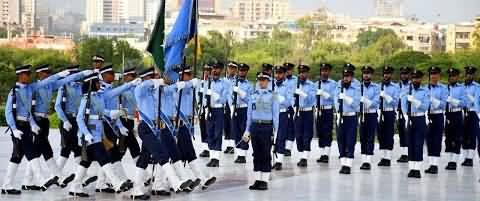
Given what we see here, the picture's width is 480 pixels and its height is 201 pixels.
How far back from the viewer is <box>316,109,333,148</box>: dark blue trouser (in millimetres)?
18328

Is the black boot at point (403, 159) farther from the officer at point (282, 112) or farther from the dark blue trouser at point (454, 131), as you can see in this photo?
the officer at point (282, 112)

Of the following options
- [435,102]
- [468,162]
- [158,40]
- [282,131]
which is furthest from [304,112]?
[158,40]

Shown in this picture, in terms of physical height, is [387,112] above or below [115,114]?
below

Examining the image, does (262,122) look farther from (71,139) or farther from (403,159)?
(403,159)

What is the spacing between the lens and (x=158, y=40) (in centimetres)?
1466

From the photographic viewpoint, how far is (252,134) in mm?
14859

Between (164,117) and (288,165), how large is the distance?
Answer: 4.69m

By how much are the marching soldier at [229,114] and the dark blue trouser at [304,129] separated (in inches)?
41.8

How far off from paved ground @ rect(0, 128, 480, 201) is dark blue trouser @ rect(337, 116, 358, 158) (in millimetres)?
333

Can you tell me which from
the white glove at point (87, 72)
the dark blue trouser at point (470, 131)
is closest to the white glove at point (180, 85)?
the white glove at point (87, 72)

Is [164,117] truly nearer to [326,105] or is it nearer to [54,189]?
[54,189]

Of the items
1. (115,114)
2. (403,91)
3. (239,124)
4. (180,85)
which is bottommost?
(239,124)

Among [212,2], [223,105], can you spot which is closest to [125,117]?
[223,105]

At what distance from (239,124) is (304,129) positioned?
3.36 feet
